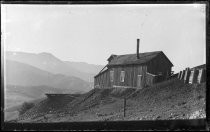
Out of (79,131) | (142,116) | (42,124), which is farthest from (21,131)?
(142,116)

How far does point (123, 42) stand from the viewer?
9.98 meters

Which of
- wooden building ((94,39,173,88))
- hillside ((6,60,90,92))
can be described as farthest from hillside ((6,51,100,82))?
wooden building ((94,39,173,88))

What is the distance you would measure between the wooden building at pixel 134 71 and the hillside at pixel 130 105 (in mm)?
242

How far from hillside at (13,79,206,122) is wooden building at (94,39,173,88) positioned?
0.79ft

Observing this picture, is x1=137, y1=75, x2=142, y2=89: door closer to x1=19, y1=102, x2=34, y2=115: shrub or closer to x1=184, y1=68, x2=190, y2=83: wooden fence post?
x1=184, y1=68, x2=190, y2=83: wooden fence post

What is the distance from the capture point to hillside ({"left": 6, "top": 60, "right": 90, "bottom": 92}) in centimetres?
934

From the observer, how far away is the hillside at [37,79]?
9336 mm

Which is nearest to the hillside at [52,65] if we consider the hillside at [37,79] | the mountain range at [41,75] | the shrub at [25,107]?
the mountain range at [41,75]

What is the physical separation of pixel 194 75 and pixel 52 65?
445 centimetres

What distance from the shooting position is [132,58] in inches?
420

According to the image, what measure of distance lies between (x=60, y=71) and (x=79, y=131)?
6.31ft

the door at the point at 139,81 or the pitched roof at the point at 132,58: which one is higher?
the pitched roof at the point at 132,58

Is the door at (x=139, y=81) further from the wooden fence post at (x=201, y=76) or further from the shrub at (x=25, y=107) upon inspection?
the shrub at (x=25, y=107)

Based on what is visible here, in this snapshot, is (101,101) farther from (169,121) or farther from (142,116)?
(169,121)
